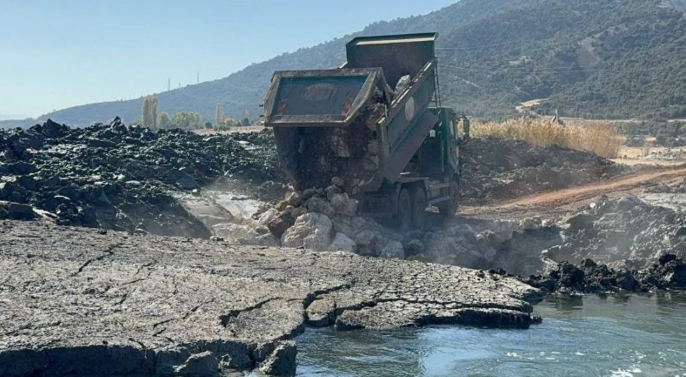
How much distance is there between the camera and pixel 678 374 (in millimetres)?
9078

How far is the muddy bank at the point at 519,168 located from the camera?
87.3 feet

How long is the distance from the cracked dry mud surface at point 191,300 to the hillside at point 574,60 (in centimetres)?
5382

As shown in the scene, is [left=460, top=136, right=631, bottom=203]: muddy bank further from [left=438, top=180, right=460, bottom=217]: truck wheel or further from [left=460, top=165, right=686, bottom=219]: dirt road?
[left=438, top=180, right=460, bottom=217]: truck wheel

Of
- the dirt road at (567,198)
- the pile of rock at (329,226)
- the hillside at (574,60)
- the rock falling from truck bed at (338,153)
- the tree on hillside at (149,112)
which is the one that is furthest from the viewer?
the hillside at (574,60)

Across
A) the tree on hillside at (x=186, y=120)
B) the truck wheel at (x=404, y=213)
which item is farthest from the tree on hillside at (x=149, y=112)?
the truck wheel at (x=404, y=213)

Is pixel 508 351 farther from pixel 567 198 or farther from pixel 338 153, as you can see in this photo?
pixel 567 198

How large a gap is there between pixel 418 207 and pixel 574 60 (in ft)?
251

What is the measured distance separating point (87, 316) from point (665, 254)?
9.54 metres

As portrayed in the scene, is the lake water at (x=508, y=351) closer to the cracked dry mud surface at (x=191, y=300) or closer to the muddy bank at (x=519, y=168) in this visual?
the cracked dry mud surface at (x=191, y=300)

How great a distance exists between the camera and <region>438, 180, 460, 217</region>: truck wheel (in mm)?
20875

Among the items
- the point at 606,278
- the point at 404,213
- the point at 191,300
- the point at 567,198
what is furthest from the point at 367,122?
the point at 567,198

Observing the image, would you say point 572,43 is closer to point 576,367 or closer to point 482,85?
point 482,85

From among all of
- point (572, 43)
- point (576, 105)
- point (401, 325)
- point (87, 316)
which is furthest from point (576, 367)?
point (572, 43)

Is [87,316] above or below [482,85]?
below
